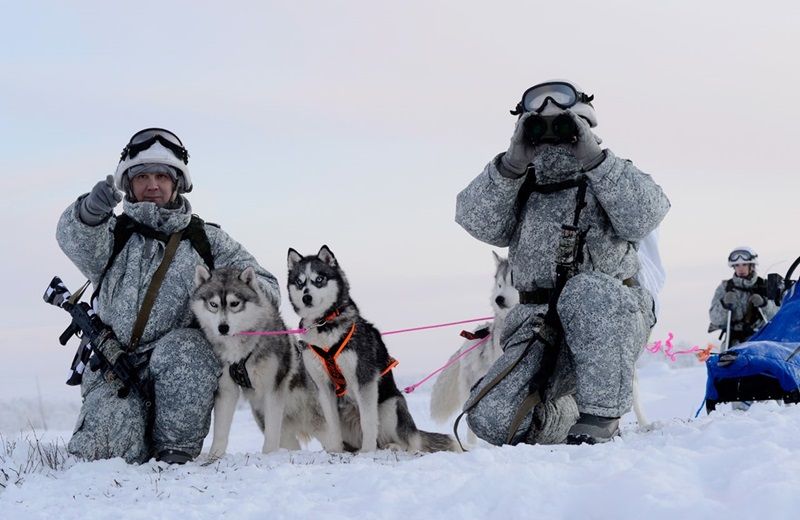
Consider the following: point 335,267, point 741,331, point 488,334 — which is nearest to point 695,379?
point 741,331

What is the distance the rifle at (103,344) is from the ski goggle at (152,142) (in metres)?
0.97

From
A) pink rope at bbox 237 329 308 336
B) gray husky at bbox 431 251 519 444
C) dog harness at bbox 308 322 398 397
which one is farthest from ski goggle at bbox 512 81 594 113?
gray husky at bbox 431 251 519 444

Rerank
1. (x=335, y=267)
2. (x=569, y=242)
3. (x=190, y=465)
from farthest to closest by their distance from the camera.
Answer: (x=335, y=267) < (x=190, y=465) < (x=569, y=242)

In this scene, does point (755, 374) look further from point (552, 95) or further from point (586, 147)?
point (552, 95)

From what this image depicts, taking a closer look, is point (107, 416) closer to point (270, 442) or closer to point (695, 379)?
point (270, 442)

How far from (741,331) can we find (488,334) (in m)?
5.44

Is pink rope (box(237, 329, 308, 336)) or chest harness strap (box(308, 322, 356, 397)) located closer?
chest harness strap (box(308, 322, 356, 397))

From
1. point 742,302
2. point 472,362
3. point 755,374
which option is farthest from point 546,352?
point 742,302

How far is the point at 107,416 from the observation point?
4.57m

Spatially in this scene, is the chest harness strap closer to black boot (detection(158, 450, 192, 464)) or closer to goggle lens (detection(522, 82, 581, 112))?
black boot (detection(158, 450, 192, 464))

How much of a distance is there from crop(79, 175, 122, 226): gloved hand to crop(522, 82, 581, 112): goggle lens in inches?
90.3

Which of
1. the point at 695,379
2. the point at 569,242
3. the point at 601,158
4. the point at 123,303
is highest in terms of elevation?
the point at 601,158

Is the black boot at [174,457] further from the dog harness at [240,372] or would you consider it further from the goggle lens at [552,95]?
the goggle lens at [552,95]

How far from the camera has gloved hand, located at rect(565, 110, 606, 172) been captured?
12.1 feet
